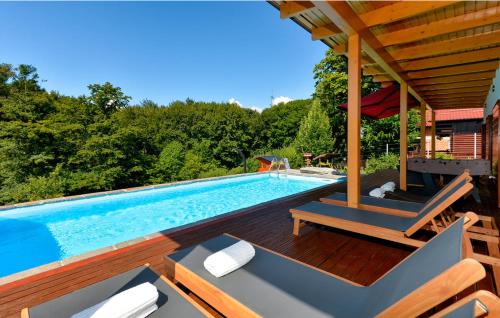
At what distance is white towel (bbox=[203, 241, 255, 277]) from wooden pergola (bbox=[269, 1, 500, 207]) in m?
1.96

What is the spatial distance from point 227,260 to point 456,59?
4.54 metres

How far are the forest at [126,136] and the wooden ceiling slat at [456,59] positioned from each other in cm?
953

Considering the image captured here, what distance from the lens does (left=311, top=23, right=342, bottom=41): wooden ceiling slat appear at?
10.3 ft

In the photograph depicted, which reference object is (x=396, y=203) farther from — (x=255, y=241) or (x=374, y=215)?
(x=255, y=241)

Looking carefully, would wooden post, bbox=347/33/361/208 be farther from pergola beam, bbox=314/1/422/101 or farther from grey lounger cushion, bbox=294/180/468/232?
grey lounger cushion, bbox=294/180/468/232

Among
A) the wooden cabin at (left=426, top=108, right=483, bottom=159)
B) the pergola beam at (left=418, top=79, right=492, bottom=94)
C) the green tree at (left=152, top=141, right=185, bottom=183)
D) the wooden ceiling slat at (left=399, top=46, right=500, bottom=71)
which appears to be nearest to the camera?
the wooden ceiling slat at (left=399, top=46, right=500, bottom=71)

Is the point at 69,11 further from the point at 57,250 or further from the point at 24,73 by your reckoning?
the point at 57,250

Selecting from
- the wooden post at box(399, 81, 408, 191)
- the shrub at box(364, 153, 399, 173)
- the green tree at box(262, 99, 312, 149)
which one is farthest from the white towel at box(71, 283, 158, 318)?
the green tree at box(262, 99, 312, 149)

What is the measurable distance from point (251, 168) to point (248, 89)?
45.0 feet

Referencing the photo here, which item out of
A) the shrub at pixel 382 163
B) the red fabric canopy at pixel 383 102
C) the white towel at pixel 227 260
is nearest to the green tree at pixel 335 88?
the shrub at pixel 382 163

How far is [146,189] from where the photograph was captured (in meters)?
8.36

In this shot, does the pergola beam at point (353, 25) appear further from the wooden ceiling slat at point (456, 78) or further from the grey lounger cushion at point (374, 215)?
the grey lounger cushion at point (374, 215)

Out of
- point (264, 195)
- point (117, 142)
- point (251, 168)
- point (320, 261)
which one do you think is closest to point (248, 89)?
point (251, 168)

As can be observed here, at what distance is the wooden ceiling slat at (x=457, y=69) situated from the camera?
415 centimetres
